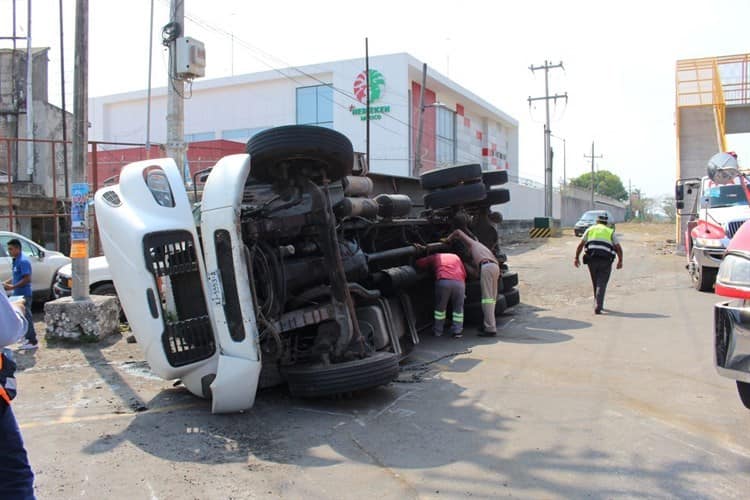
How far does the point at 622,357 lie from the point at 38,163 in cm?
1925

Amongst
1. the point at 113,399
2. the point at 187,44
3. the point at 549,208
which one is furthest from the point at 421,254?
the point at 549,208

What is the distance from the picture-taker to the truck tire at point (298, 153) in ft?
16.0

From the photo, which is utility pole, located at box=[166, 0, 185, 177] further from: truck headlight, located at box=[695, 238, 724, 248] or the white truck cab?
truck headlight, located at box=[695, 238, 724, 248]

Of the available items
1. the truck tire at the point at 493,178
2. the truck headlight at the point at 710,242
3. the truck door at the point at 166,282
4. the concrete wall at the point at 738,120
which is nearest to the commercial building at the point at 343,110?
the concrete wall at the point at 738,120

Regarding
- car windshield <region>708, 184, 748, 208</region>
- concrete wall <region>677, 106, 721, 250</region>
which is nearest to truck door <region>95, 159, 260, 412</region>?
car windshield <region>708, 184, 748, 208</region>

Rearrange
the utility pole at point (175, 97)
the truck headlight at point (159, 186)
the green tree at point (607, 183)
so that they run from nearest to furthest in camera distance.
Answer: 1. the truck headlight at point (159, 186)
2. the utility pole at point (175, 97)
3. the green tree at point (607, 183)

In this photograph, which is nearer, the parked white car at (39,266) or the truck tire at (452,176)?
the truck tire at (452,176)

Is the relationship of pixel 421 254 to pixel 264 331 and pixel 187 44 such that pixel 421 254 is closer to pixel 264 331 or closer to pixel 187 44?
pixel 264 331

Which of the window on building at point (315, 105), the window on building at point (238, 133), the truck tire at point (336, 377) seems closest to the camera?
the truck tire at point (336, 377)

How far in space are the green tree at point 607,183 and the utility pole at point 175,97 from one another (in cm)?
12045

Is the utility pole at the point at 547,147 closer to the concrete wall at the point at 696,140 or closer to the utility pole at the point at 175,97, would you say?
the concrete wall at the point at 696,140

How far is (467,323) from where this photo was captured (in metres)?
8.93

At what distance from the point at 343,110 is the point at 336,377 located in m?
35.0

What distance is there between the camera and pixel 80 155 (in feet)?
27.0
